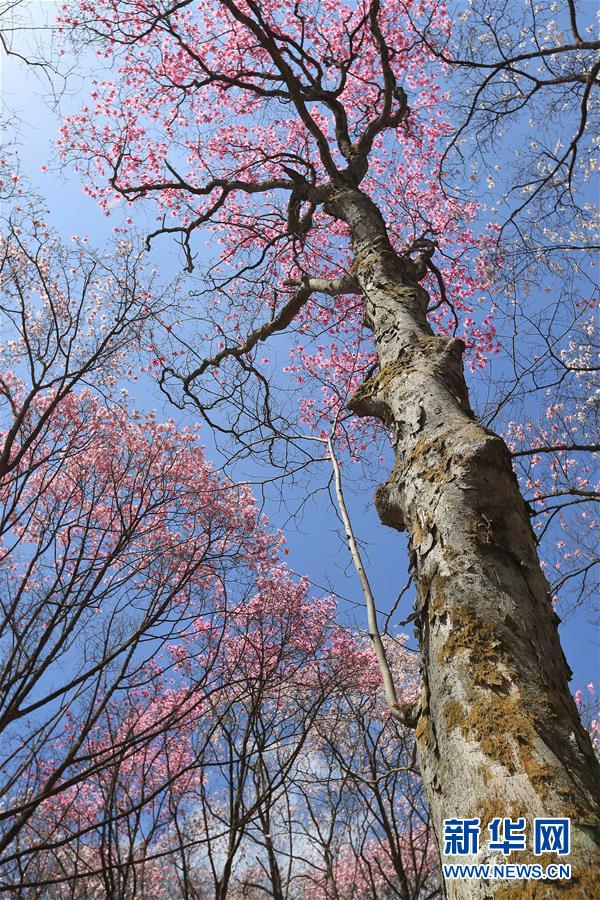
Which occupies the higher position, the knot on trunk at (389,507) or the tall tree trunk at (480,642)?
the knot on trunk at (389,507)

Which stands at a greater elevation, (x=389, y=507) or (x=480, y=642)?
(x=389, y=507)

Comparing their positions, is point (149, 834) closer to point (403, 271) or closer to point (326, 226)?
point (403, 271)

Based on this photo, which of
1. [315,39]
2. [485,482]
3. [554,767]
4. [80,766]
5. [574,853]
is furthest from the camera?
[315,39]

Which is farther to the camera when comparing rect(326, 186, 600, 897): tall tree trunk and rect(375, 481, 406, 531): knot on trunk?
rect(375, 481, 406, 531): knot on trunk

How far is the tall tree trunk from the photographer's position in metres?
1.06

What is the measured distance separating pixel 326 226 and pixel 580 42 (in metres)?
5.06

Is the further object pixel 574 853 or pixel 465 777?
pixel 465 777

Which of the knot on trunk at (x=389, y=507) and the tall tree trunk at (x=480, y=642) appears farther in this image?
the knot on trunk at (x=389, y=507)

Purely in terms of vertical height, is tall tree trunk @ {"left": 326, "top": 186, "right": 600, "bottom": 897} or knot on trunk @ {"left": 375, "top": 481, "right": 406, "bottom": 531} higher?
knot on trunk @ {"left": 375, "top": 481, "right": 406, "bottom": 531}

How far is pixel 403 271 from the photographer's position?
3.42 metres

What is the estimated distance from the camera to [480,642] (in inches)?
53.0

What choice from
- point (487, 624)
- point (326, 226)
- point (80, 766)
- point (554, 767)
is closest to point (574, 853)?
point (554, 767)

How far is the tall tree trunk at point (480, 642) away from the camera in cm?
106

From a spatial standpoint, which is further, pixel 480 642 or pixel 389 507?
pixel 389 507
